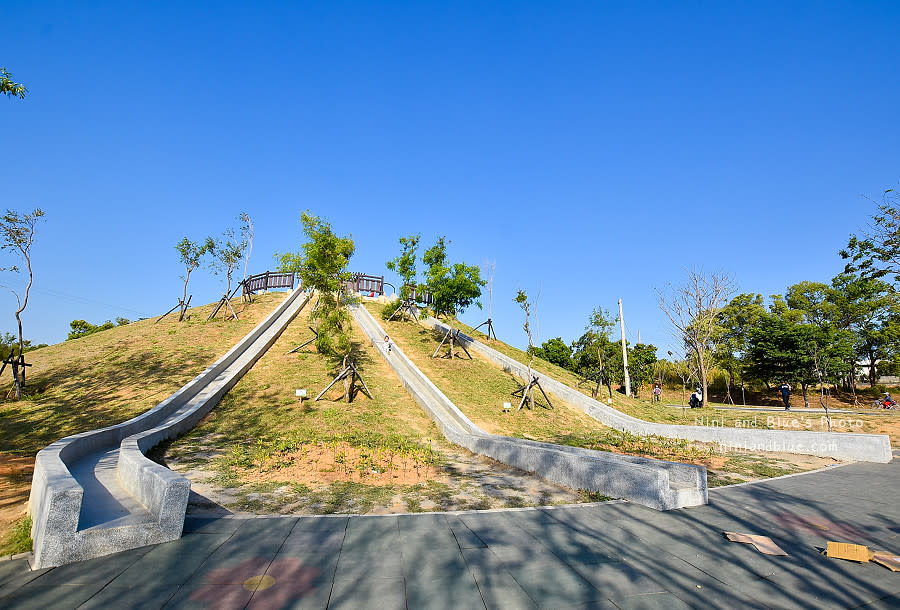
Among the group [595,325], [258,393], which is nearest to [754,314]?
[595,325]

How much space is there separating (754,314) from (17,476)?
54.4 m

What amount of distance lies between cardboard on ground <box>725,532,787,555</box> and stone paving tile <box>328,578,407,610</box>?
154 inches

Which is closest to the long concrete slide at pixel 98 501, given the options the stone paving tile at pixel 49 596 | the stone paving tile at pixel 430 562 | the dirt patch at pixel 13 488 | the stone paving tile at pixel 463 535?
the dirt patch at pixel 13 488

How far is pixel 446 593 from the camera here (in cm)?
336

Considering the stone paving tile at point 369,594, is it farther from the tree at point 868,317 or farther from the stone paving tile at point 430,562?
the tree at point 868,317

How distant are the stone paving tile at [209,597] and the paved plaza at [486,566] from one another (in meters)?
0.02

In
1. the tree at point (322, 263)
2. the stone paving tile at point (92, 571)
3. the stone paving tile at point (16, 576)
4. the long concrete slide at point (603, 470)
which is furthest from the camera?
the tree at point (322, 263)

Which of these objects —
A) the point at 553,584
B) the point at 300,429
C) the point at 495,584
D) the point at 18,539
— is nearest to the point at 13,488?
the point at 18,539

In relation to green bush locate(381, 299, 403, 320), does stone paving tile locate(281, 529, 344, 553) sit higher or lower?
lower

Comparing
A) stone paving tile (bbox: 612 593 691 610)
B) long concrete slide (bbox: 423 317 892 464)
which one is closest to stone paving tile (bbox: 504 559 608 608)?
stone paving tile (bbox: 612 593 691 610)

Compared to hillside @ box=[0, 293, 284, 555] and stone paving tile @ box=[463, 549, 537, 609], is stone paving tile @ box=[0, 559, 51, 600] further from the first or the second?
stone paving tile @ box=[463, 549, 537, 609]

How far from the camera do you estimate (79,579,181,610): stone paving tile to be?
3.12 m

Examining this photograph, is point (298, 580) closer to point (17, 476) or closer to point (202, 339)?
point (17, 476)

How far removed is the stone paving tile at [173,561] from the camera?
3564 mm
